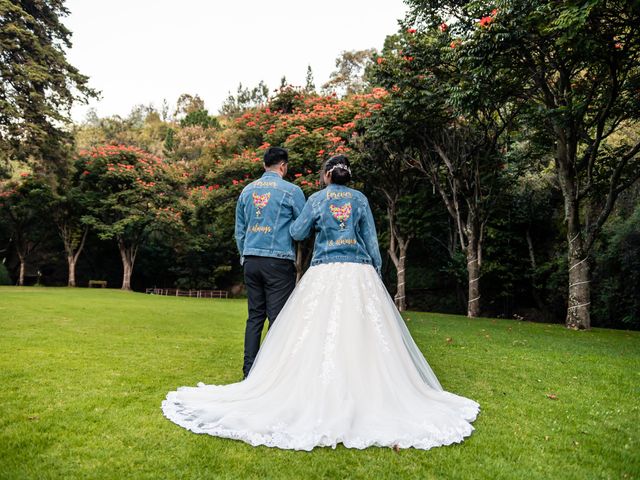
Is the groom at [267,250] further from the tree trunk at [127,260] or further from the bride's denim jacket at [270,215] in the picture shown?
the tree trunk at [127,260]

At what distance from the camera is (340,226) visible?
4738 mm

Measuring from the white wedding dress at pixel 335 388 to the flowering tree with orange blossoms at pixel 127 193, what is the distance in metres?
25.3

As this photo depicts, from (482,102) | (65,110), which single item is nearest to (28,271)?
(65,110)

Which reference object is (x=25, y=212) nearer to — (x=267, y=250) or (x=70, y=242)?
(x=70, y=242)

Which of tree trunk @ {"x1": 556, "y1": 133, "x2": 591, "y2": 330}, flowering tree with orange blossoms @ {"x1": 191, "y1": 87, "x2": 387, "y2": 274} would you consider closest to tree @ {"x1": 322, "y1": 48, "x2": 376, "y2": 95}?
flowering tree with orange blossoms @ {"x1": 191, "y1": 87, "x2": 387, "y2": 274}

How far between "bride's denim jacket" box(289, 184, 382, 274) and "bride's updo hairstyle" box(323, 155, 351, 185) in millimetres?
67

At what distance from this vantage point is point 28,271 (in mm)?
33625

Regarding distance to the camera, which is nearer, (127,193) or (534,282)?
(534,282)

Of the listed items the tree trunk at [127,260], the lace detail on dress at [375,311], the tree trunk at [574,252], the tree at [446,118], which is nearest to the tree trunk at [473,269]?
the tree at [446,118]

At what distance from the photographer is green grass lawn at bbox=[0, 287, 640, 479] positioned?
9.62 ft

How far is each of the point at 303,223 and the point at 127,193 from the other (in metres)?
26.5

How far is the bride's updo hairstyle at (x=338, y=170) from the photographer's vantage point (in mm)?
4887

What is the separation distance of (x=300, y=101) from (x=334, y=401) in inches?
878

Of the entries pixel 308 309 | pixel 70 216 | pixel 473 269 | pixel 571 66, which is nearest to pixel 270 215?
pixel 308 309
